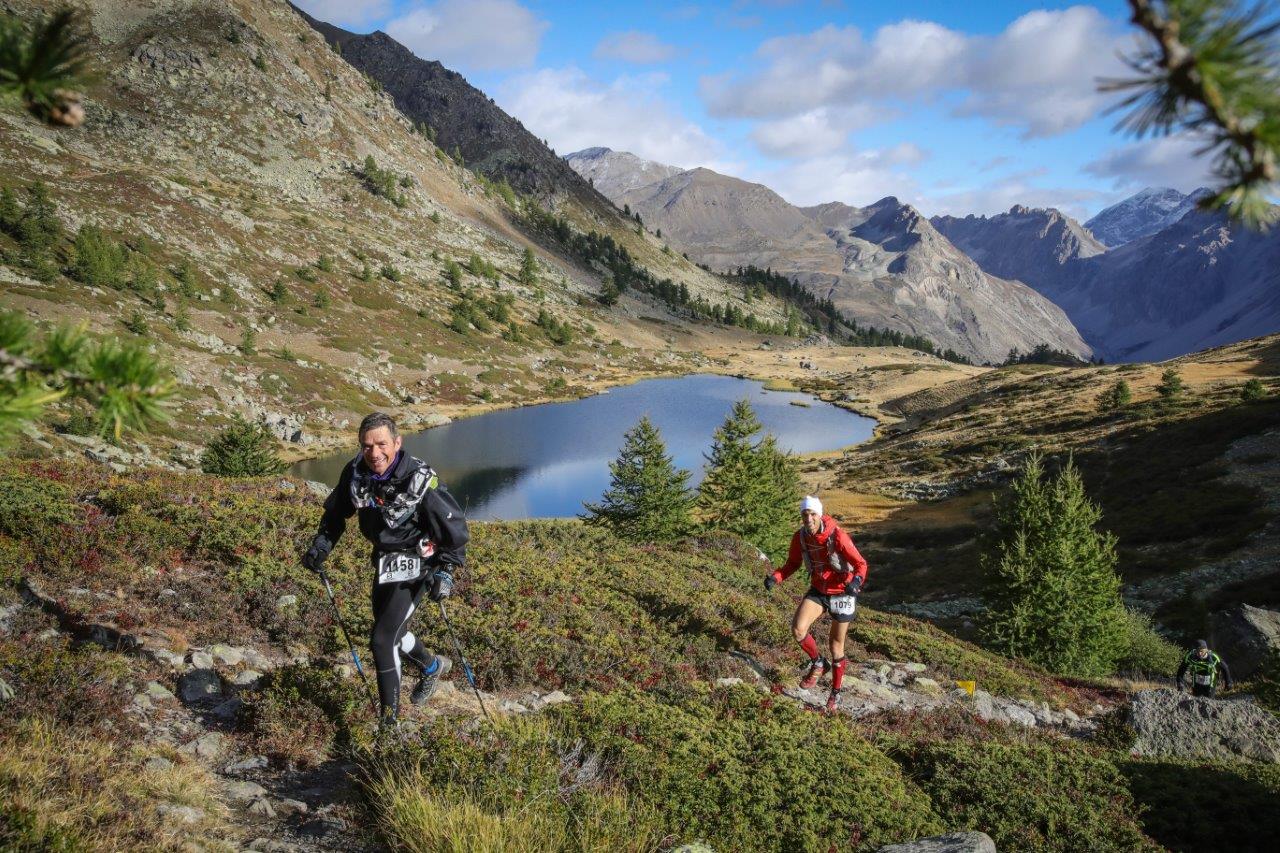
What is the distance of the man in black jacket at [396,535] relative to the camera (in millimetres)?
6777

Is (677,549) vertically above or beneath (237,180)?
beneath

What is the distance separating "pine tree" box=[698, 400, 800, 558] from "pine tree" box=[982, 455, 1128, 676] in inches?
477

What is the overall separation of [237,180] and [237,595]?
433 feet

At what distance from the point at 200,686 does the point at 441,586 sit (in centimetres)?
374

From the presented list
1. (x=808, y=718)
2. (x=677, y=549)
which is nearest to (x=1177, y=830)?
(x=808, y=718)

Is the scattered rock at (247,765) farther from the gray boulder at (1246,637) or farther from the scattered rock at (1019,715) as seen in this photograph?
the gray boulder at (1246,637)

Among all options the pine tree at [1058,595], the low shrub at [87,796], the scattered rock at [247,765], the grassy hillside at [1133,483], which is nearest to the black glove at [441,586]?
the scattered rock at [247,765]

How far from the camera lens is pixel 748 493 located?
3116 centimetres

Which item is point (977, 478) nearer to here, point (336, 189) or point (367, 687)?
point (367, 687)

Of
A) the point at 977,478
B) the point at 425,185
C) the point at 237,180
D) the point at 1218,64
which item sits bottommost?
the point at 977,478

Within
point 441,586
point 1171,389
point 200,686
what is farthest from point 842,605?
point 1171,389

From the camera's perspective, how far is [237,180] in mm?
115375

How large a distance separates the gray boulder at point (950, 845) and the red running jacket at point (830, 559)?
497 centimetres

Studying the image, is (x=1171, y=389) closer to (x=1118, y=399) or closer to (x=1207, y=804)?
(x=1118, y=399)
